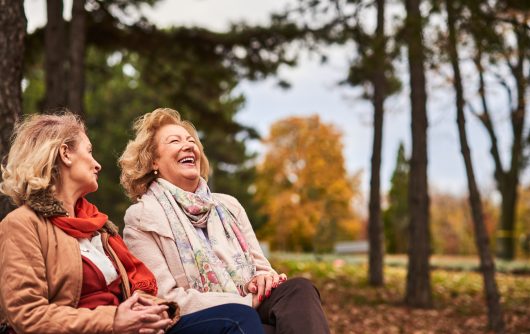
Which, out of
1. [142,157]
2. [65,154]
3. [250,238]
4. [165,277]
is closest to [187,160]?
[142,157]

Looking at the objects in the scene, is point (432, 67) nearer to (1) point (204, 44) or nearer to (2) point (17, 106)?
(1) point (204, 44)

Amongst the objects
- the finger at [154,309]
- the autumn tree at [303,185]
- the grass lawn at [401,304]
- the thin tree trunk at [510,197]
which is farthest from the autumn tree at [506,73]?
the autumn tree at [303,185]

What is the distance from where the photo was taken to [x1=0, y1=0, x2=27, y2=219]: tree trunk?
152 inches

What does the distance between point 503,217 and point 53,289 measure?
1916cm

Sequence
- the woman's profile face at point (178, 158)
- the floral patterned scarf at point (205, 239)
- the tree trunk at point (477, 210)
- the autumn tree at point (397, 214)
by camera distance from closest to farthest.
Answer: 1. the floral patterned scarf at point (205, 239)
2. the woman's profile face at point (178, 158)
3. the tree trunk at point (477, 210)
4. the autumn tree at point (397, 214)

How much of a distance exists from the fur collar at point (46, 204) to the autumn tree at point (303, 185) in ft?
88.1

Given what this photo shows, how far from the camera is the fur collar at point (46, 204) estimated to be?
2.39 metres

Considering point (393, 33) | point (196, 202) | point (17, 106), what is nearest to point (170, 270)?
point (196, 202)

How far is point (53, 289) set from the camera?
233 centimetres

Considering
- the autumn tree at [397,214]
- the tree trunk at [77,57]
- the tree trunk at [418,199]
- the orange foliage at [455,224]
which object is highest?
the tree trunk at [77,57]

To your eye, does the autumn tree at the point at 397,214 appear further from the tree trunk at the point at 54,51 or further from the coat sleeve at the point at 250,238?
the coat sleeve at the point at 250,238

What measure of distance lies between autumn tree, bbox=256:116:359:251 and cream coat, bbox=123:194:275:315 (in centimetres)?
2628

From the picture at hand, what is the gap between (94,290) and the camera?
249 centimetres

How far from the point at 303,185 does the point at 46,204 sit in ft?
90.8
